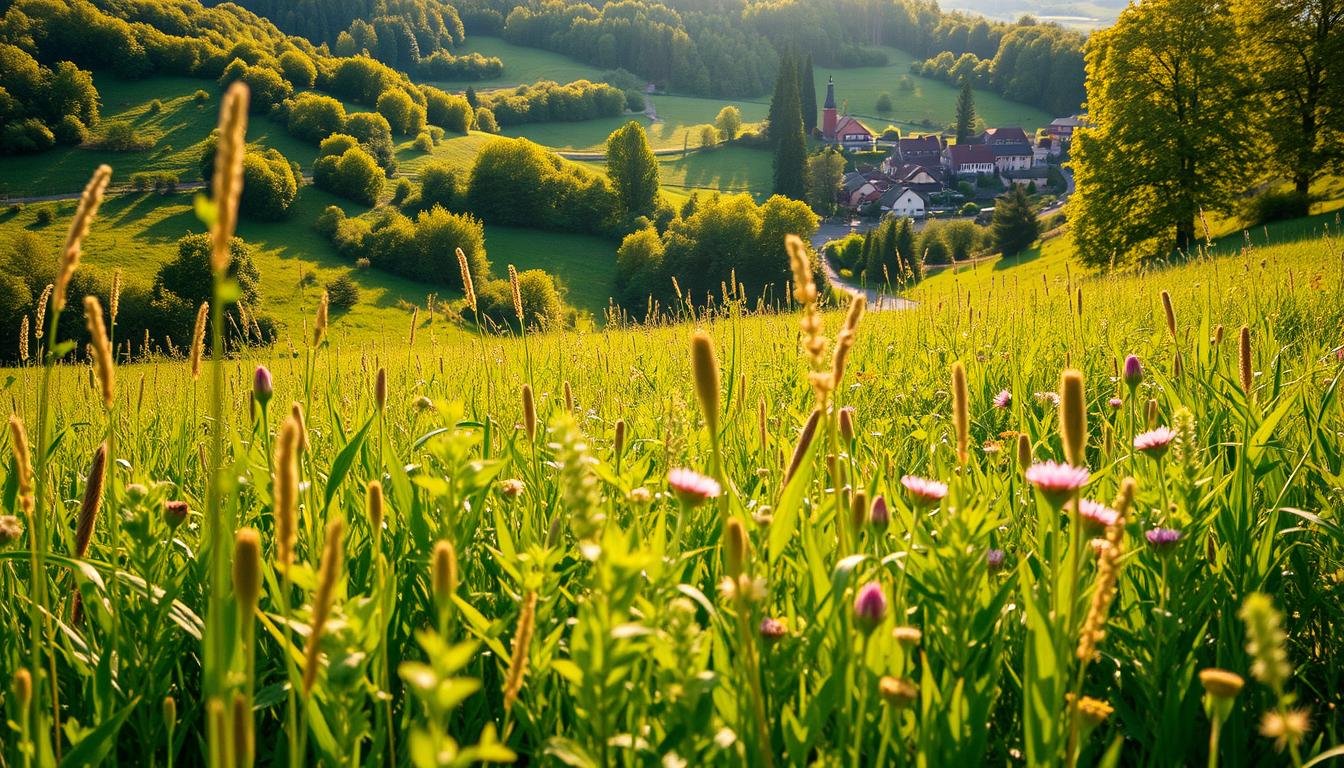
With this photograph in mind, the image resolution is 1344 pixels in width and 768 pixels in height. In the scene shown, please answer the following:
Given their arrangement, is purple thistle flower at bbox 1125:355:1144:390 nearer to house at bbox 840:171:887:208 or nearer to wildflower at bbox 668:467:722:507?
wildflower at bbox 668:467:722:507

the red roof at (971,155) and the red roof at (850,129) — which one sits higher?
the red roof at (850,129)

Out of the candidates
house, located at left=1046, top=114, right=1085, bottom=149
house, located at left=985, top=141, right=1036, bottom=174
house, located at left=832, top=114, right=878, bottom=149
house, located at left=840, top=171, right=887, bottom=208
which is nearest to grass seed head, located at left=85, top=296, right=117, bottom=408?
house, located at left=840, top=171, right=887, bottom=208

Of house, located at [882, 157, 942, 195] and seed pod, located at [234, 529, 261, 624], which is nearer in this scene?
seed pod, located at [234, 529, 261, 624]

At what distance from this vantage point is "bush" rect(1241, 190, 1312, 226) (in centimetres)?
2770

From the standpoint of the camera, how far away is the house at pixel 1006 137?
112625 mm

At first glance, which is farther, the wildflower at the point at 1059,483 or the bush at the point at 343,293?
the bush at the point at 343,293

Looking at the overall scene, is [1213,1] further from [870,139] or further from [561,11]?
[561,11]

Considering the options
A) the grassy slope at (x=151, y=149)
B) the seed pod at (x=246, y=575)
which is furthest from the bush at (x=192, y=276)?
the seed pod at (x=246, y=575)

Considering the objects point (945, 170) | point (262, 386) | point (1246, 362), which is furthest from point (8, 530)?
point (945, 170)

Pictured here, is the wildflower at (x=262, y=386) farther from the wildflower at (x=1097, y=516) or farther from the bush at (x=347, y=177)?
the bush at (x=347, y=177)

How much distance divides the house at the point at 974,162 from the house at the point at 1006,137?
15.5 ft

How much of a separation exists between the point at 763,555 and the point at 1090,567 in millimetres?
656

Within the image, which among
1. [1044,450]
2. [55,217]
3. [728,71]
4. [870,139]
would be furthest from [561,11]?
[1044,450]

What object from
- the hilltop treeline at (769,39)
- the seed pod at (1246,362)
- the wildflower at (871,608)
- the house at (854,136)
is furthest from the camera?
the hilltop treeline at (769,39)
